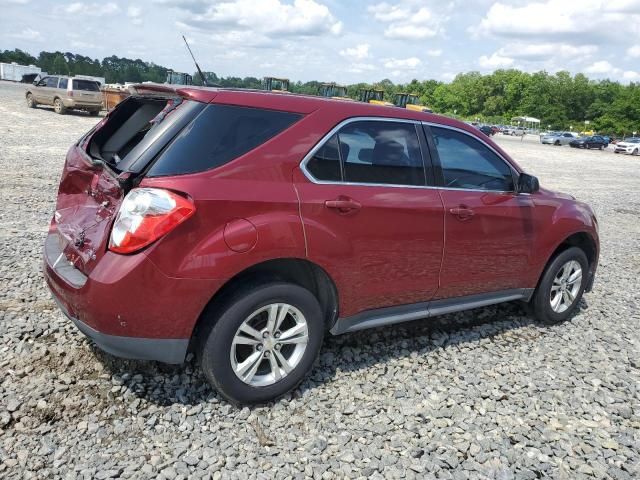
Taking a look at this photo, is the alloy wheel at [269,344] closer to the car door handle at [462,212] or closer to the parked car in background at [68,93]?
the car door handle at [462,212]

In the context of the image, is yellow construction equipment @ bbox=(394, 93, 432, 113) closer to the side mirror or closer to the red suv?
the red suv

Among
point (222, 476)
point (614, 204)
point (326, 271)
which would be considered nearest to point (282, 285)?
point (326, 271)

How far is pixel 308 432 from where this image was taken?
307cm

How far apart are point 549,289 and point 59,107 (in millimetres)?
26789

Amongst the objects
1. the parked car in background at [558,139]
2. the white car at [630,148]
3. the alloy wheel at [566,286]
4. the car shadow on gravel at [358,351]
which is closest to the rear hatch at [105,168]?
the car shadow on gravel at [358,351]

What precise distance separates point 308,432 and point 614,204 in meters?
13.6

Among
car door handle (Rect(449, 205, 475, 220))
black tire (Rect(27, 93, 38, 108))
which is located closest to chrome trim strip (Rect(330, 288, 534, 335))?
car door handle (Rect(449, 205, 475, 220))

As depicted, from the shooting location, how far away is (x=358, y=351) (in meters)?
4.05

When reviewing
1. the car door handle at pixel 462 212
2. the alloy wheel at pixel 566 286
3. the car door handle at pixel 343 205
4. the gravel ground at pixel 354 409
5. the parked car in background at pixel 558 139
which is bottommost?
the parked car in background at pixel 558 139

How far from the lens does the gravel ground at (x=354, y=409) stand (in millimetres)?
2785

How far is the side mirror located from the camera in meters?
4.31

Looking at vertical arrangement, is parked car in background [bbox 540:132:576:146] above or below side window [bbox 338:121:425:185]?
below

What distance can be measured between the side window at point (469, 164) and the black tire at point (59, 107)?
26216mm

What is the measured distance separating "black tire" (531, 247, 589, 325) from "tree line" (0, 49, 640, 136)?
8335cm
